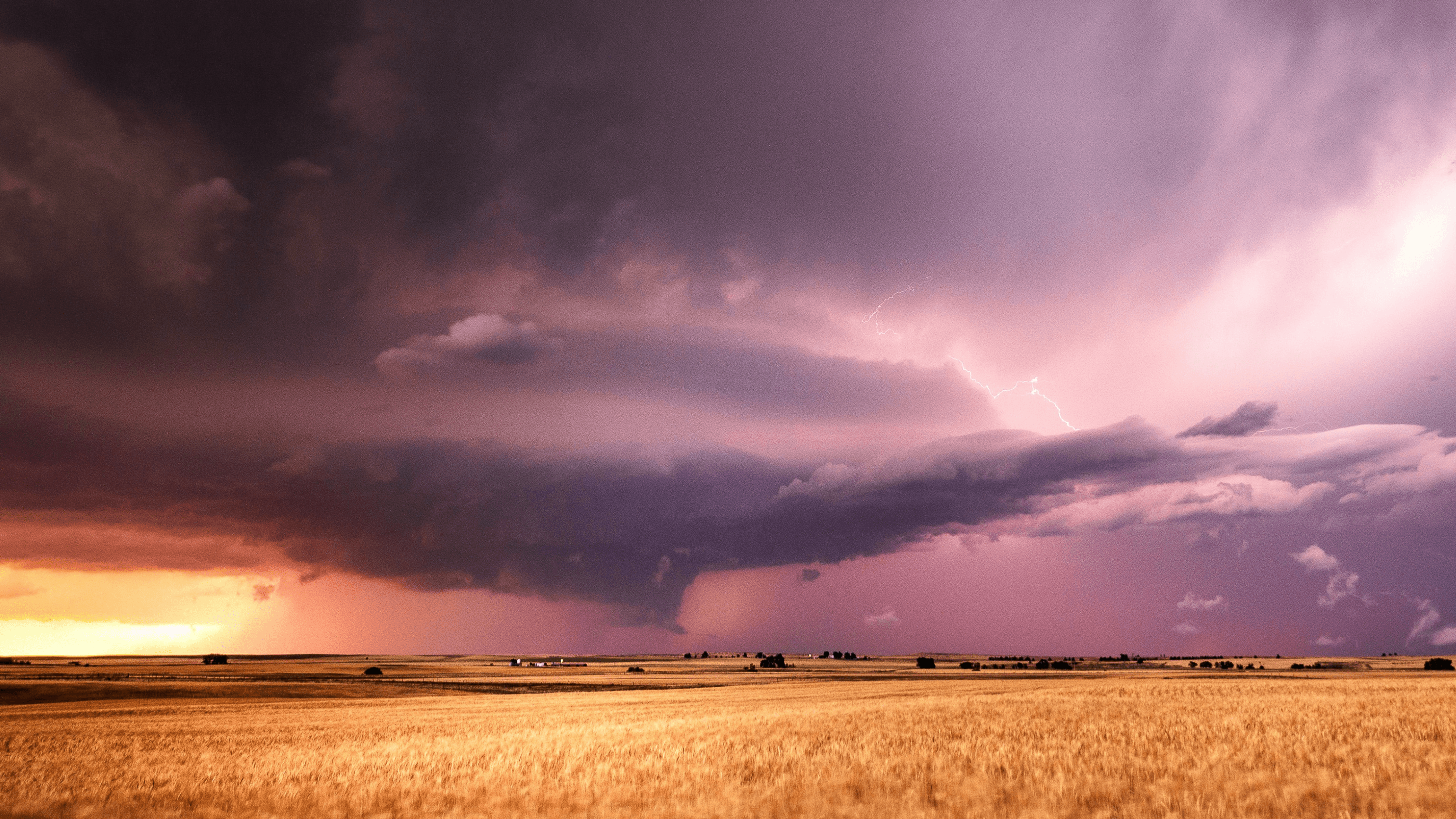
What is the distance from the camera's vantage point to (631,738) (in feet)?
100

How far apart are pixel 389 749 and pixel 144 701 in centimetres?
5191

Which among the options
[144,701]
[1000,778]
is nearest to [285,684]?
[144,701]

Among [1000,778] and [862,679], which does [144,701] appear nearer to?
[1000,778]

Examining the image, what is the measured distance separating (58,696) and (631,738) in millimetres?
75104

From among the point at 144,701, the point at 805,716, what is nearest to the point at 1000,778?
the point at 805,716

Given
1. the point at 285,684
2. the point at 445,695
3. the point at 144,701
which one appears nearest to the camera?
the point at 144,701

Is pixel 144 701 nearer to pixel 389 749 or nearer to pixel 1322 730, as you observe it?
pixel 389 749

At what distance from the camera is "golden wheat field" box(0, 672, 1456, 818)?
18641 mm

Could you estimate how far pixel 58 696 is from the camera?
75.9 metres

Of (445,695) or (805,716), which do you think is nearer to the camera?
(805,716)

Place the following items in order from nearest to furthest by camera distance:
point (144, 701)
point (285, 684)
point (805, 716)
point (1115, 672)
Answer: point (805, 716)
point (144, 701)
point (285, 684)
point (1115, 672)

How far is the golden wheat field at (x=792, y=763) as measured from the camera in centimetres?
1864

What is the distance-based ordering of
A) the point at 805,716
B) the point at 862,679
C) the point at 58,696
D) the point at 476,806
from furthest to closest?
the point at 862,679 < the point at 58,696 < the point at 805,716 < the point at 476,806

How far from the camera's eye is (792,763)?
76.8 ft
